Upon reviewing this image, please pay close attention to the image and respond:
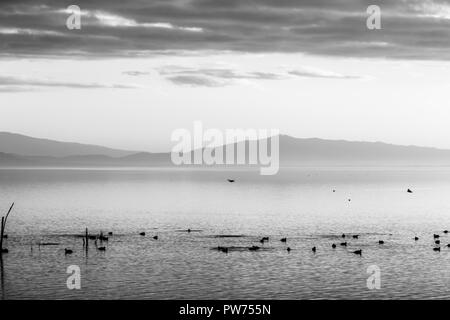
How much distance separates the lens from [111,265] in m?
80.8

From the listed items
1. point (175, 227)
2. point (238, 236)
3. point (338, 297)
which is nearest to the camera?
point (338, 297)

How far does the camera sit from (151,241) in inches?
4058

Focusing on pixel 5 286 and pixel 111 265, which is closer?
pixel 5 286

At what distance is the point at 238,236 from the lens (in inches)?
4395

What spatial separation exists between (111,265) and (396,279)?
113 ft

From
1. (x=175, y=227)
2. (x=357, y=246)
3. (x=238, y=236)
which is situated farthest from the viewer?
(x=175, y=227)
